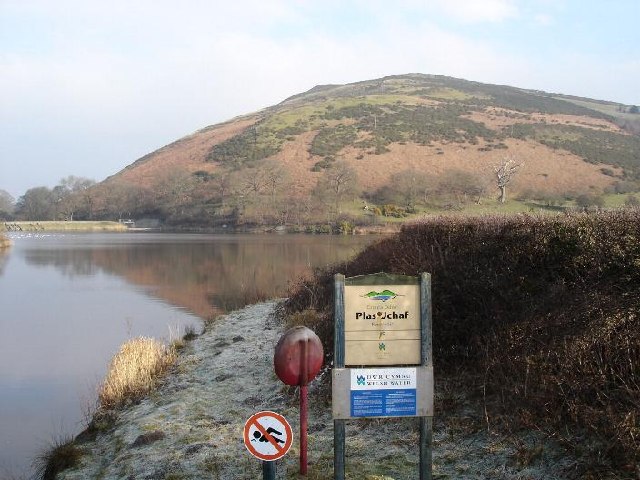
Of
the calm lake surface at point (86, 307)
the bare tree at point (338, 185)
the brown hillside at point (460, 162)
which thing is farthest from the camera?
the brown hillside at point (460, 162)

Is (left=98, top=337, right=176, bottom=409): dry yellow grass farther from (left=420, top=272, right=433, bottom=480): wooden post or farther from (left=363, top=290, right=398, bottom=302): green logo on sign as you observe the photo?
(left=363, top=290, right=398, bottom=302): green logo on sign

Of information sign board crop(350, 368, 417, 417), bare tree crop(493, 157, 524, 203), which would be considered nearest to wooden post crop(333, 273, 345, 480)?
information sign board crop(350, 368, 417, 417)

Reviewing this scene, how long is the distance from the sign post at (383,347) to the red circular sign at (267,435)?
1.60ft

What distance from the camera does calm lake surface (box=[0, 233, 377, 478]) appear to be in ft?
35.8

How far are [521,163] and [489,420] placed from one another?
7634 centimetres

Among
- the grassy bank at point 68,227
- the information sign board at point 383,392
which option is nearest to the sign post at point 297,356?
the information sign board at point 383,392

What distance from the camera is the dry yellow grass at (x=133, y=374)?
1041 centimetres

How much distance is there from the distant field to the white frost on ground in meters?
83.5

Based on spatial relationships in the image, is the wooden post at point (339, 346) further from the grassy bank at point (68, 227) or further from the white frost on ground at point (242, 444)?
the grassy bank at point (68, 227)

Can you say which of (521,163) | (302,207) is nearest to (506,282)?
(302,207)

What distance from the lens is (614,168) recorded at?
81125 millimetres

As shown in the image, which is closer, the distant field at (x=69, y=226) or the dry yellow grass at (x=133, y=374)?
the dry yellow grass at (x=133, y=374)

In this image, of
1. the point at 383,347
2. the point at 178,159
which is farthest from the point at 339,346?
the point at 178,159

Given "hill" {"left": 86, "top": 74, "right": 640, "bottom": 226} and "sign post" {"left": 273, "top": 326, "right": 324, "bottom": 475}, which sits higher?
"hill" {"left": 86, "top": 74, "right": 640, "bottom": 226}
